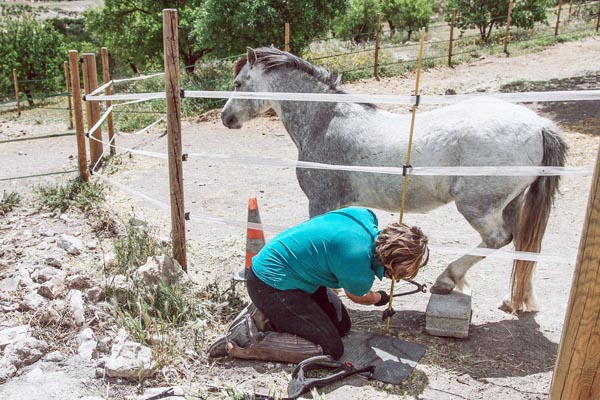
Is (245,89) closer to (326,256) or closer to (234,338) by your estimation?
(326,256)

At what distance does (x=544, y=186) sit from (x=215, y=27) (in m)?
9.89

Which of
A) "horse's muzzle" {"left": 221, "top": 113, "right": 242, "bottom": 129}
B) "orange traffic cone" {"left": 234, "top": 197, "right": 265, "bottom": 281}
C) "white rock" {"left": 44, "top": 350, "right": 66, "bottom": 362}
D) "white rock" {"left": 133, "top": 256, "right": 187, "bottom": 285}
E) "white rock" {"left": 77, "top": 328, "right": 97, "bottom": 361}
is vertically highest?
"horse's muzzle" {"left": 221, "top": 113, "right": 242, "bottom": 129}

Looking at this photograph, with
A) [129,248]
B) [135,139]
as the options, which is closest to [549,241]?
[129,248]

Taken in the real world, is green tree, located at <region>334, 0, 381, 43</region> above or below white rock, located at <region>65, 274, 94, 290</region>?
above

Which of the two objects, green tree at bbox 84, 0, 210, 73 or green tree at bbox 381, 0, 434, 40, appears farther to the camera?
green tree at bbox 381, 0, 434, 40

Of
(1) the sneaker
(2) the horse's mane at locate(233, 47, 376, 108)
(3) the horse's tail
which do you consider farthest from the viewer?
(2) the horse's mane at locate(233, 47, 376, 108)

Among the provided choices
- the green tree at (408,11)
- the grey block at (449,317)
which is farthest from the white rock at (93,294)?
the green tree at (408,11)

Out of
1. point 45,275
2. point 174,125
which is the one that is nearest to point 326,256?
point 174,125

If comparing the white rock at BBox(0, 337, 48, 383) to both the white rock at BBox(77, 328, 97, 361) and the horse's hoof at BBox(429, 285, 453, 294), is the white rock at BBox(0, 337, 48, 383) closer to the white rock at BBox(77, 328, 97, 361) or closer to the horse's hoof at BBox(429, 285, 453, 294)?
the white rock at BBox(77, 328, 97, 361)

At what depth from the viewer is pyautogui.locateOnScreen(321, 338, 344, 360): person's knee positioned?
3.56 meters

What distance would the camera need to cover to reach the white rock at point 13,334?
355cm

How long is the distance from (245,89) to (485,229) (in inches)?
89.1

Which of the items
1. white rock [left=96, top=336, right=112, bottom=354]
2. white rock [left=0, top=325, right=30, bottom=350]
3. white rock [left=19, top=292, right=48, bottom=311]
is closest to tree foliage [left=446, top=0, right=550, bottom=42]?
white rock [left=19, top=292, right=48, bottom=311]

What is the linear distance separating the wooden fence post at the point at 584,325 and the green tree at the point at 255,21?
10.7m
